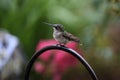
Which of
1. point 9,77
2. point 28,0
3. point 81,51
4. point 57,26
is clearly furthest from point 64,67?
point 57,26

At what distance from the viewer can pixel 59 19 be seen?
5105mm

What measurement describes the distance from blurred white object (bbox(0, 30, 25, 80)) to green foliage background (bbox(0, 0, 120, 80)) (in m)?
0.12

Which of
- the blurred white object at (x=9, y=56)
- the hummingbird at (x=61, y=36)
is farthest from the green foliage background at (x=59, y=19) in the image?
the hummingbird at (x=61, y=36)

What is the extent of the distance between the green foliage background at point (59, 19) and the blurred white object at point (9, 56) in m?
0.12

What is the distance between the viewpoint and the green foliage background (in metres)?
4.79

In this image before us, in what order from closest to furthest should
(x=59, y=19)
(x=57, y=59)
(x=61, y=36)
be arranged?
(x=61, y=36) < (x=57, y=59) < (x=59, y=19)

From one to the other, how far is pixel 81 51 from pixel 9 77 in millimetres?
670

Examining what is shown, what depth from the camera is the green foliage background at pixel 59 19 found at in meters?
4.79

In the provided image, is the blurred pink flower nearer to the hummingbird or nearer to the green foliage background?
the green foliage background

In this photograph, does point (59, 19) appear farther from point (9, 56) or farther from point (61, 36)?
point (61, 36)

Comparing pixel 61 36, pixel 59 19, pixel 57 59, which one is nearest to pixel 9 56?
pixel 57 59

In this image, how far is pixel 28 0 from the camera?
5.22 m

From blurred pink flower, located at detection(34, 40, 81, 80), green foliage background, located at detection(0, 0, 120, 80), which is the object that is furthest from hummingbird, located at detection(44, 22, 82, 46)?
green foliage background, located at detection(0, 0, 120, 80)

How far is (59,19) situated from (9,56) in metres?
0.60
